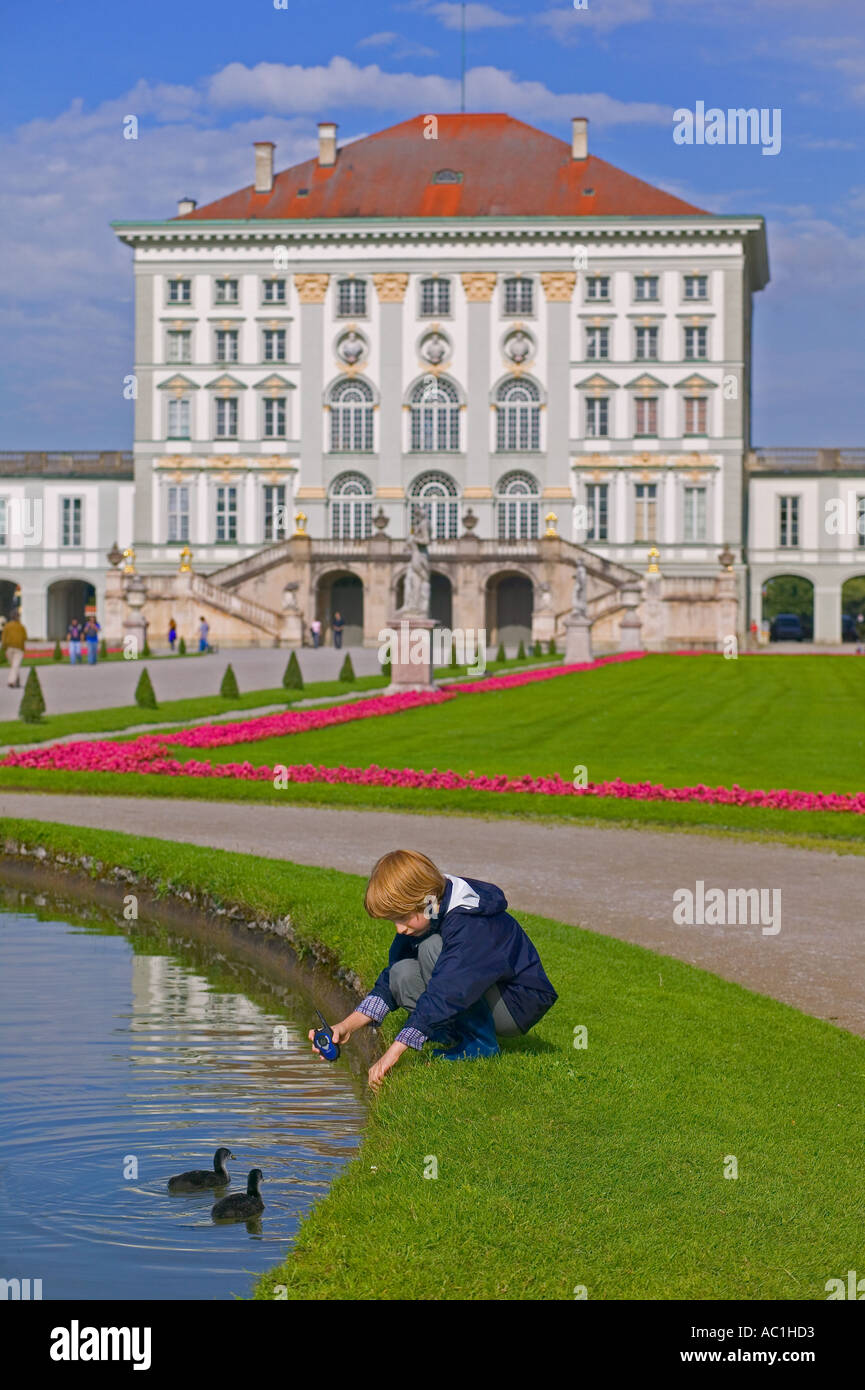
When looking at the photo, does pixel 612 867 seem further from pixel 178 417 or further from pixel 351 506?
pixel 178 417

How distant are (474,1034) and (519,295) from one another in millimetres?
71681

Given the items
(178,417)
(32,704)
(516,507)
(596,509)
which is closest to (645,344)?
(596,509)

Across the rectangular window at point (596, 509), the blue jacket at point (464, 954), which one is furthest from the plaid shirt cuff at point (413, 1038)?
the rectangular window at point (596, 509)

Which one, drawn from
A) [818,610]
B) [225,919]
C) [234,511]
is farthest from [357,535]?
[225,919]

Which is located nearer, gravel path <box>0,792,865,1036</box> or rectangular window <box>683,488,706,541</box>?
gravel path <box>0,792,865,1036</box>

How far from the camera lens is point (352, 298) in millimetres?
77625

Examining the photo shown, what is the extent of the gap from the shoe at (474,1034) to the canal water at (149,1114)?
614 mm

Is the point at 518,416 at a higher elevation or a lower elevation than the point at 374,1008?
higher

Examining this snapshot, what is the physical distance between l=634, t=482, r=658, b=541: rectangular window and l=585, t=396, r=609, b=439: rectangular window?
8.92 feet

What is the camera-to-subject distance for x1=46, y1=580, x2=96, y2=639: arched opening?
8112 centimetres

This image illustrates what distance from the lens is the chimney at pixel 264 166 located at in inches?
3150

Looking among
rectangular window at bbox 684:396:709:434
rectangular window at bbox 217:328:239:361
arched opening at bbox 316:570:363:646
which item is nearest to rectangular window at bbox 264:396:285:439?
rectangular window at bbox 217:328:239:361

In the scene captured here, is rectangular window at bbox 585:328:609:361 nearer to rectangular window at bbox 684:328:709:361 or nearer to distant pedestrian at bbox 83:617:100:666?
rectangular window at bbox 684:328:709:361

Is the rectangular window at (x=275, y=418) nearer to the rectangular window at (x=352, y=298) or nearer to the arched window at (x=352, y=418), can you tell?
the arched window at (x=352, y=418)
